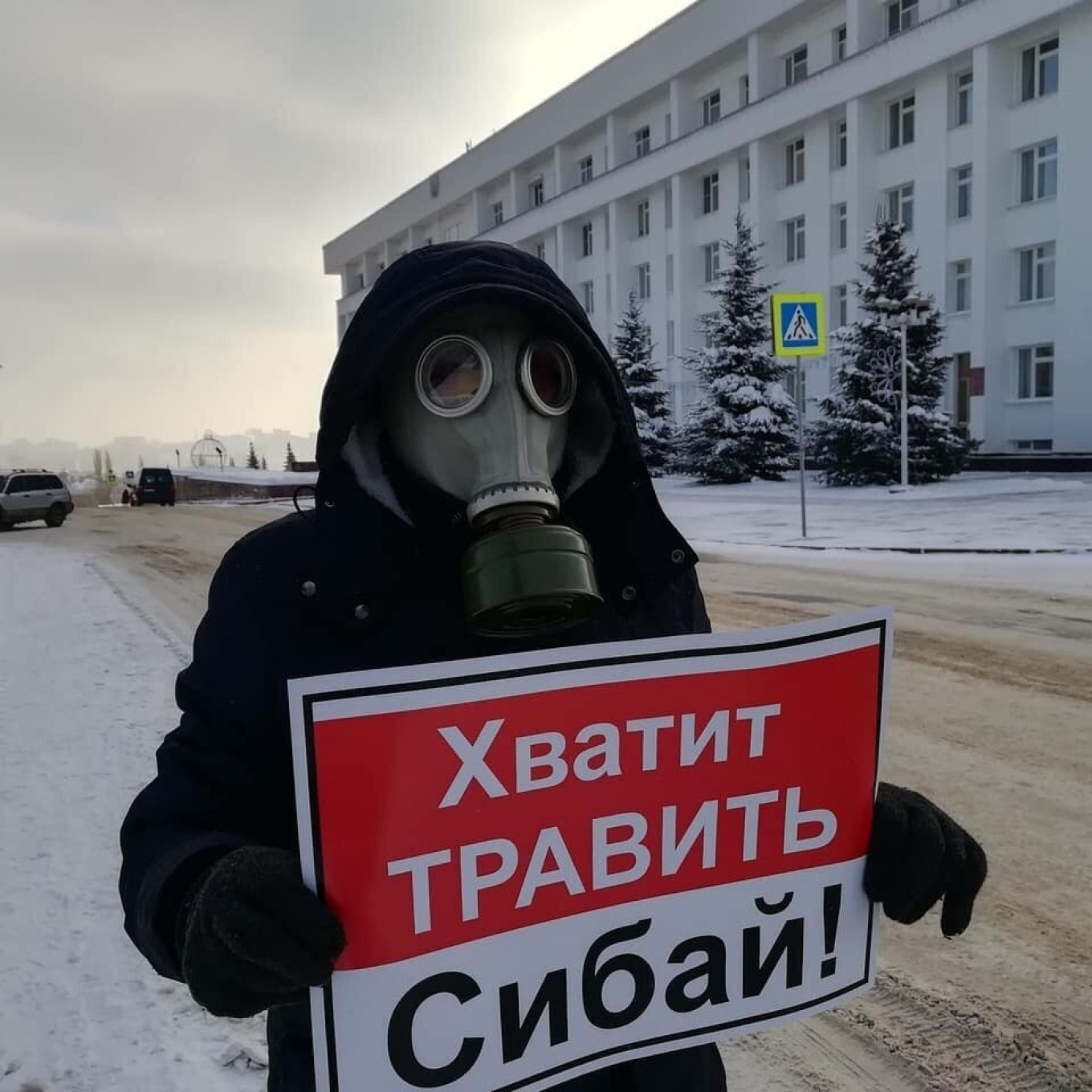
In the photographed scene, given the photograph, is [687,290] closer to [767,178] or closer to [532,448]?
[767,178]

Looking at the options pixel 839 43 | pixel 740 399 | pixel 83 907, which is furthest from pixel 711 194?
pixel 83 907

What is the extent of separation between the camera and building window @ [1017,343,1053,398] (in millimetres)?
27783

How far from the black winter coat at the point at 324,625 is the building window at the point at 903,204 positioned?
33.2 m

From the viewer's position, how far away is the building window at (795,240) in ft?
117

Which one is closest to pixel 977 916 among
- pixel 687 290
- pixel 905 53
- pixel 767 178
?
pixel 905 53

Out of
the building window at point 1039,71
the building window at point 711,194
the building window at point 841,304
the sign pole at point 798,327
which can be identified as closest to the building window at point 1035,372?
the building window at point 841,304

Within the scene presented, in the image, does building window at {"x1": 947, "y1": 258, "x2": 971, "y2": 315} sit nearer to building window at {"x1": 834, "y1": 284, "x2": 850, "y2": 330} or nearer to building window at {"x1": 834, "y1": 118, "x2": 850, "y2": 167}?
building window at {"x1": 834, "y1": 284, "x2": 850, "y2": 330}

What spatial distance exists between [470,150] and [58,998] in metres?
57.0

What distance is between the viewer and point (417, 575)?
133 centimetres

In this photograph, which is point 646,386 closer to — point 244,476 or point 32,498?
point 32,498

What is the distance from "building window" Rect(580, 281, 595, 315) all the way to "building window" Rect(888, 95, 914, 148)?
16972 millimetres

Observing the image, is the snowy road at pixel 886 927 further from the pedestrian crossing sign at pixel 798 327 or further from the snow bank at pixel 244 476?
the snow bank at pixel 244 476

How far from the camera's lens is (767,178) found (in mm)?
36062

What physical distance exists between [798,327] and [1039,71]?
2078 centimetres
